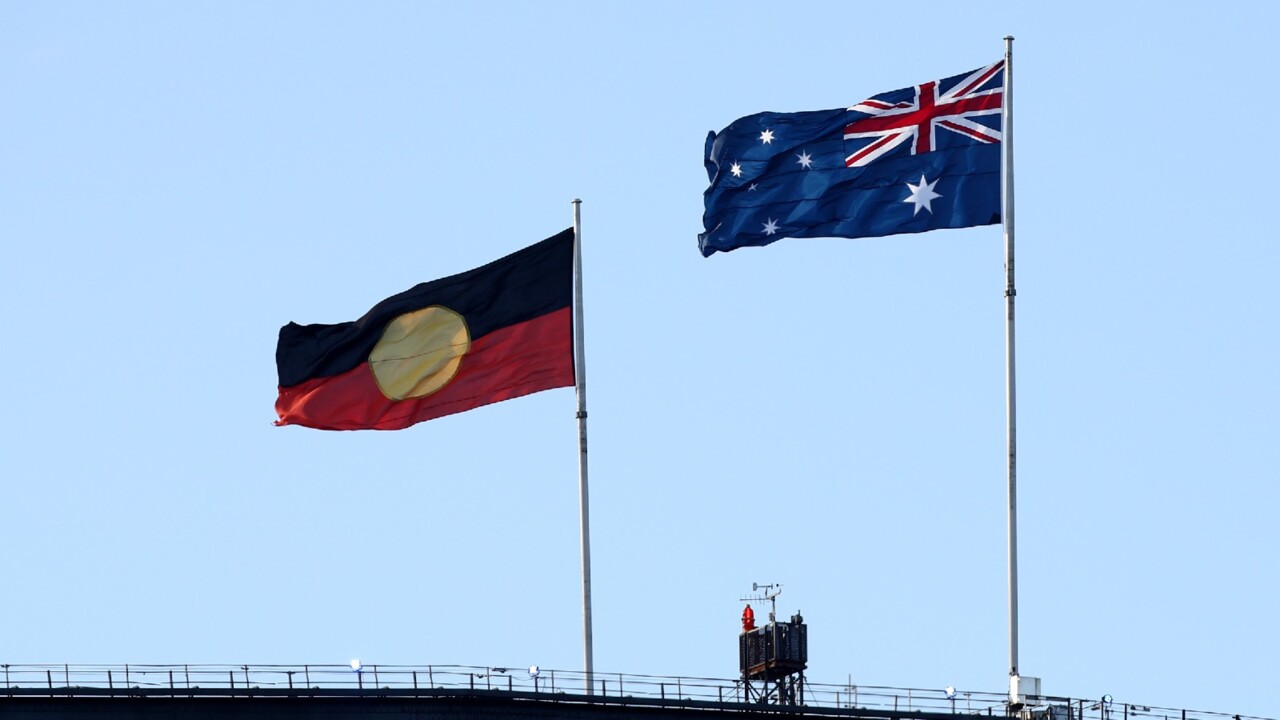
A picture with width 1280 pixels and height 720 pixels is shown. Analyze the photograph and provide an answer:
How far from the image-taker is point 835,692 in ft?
335

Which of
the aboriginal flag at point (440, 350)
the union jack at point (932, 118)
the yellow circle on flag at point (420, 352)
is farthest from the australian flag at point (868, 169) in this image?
the yellow circle on flag at point (420, 352)

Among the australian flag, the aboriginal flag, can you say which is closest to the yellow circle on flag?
the aboriginal flag

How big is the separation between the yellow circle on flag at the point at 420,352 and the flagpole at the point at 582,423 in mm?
2974

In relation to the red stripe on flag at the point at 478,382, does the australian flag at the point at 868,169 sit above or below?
above

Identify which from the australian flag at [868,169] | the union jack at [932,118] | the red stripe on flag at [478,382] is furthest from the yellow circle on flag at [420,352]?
the union jack at [932,118]

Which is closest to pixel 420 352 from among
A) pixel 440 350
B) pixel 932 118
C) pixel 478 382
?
pixel 440 350

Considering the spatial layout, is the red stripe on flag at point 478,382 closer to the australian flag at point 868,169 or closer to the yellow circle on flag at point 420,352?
the yellow circle on flag at point 420,352

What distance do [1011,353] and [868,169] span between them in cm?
670

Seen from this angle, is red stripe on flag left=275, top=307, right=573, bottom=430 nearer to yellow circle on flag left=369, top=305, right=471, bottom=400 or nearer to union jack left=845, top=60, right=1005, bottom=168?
yellow circle on flag left=369, top=305, right=471, bottom=400

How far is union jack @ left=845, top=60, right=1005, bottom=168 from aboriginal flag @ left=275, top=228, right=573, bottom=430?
8.46 meters

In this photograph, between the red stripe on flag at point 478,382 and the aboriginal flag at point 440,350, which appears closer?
the red stripe on flag at point 478,382

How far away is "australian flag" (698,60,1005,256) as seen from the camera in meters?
101

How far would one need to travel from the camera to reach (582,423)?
102 m

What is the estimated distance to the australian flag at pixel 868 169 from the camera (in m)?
101
